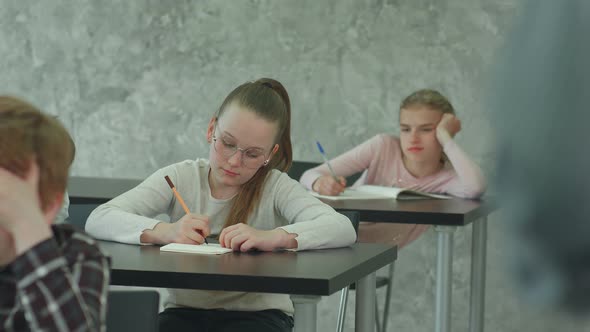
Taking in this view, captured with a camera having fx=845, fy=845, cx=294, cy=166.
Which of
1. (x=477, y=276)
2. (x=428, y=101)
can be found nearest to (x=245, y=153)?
(x=477, y=276)

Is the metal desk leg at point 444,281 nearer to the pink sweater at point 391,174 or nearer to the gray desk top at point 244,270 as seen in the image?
the pink sweater at point 391,174

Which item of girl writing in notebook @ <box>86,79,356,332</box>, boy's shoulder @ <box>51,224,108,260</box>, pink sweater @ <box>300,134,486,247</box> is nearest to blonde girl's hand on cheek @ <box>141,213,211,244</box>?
girl writing in notebook @ <box>86,79,356,332</box>

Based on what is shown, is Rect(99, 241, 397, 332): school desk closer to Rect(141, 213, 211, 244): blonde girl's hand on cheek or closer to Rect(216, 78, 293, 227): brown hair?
Rect(141, 213, 211, 244): blonde girl's hand on cheek

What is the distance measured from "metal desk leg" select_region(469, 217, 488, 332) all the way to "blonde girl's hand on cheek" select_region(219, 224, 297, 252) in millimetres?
1505

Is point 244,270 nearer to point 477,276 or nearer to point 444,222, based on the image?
point 444,222

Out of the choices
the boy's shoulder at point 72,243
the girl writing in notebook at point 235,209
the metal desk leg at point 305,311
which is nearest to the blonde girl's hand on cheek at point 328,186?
the girl writing in notebook at point 235,209

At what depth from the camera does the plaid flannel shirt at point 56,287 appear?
899 millimetres

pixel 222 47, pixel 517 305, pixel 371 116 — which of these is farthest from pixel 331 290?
pixel 222 47

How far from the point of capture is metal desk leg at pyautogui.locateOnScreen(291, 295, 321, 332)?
1.47 m

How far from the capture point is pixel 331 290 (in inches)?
54.4

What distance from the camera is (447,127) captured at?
135 inches

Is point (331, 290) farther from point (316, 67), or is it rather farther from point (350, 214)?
point (316, 67)

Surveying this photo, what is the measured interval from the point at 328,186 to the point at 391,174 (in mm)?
516

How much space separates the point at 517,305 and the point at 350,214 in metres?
2.11
